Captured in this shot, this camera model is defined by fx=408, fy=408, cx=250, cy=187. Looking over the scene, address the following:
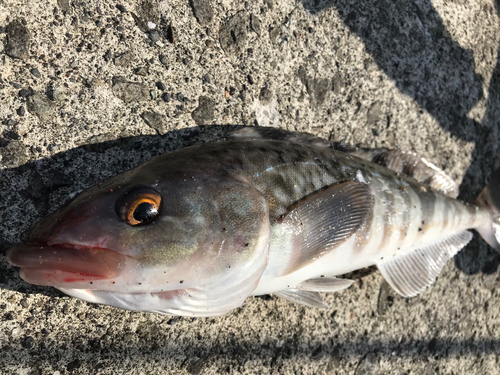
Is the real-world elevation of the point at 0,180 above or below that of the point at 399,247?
above

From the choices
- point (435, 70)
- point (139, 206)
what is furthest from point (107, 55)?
point (435, 70)

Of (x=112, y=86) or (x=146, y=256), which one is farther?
(x=112, y=86)

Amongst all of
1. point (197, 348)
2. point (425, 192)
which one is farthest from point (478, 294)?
point (197, 348)

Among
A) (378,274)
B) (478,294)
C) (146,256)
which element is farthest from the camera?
(478,294)

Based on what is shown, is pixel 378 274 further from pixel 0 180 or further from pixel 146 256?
pixel 0 180

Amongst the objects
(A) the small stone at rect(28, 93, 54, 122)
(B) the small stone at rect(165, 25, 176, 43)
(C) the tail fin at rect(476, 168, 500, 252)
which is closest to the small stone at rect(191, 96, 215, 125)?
Result: (B) the small stone at rect(165, 25, 176, 43)

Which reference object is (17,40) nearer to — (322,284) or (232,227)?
(232,227)
